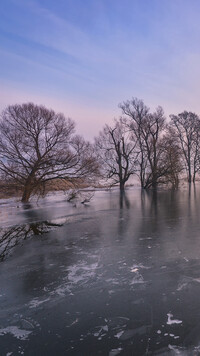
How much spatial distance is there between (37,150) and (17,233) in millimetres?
14064

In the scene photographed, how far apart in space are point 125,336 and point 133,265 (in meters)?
1.89

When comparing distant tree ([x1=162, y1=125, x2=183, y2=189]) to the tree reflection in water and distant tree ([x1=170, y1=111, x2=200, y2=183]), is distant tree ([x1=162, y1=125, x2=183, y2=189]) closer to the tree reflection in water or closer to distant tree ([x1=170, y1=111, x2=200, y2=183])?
distant tree ([x1=170, y1=111, x2=200, y2=183])

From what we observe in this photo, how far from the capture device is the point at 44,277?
3.84 metres

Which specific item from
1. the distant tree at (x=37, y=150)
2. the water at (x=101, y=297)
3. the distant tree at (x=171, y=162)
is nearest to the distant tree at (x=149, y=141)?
the distant tree at (x=171, y=162)

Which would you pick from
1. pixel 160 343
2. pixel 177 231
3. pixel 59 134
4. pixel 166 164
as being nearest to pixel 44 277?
pixel 160 343

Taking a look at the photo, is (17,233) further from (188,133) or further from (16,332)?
(188,133)

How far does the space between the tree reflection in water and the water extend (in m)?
0.09

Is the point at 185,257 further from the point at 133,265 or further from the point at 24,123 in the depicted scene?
the point at 24,123

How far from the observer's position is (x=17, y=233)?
24.5ft

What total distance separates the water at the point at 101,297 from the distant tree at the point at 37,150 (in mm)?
14703

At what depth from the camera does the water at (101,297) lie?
2.26 m

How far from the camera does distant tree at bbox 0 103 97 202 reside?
20.0 metres

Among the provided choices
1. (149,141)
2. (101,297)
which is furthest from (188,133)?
(101,297)

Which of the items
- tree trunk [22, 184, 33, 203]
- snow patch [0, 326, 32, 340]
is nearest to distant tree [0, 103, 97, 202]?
tree trunk [22, 184, 33, 203]
